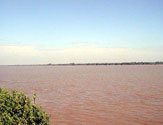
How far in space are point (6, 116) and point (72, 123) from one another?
214 inches

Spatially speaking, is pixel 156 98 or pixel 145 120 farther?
pixel 156 98

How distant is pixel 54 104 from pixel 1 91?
27.6 feet

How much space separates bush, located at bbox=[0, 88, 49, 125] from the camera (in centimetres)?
459

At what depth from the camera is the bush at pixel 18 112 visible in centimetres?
459

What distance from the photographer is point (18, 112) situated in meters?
4.88

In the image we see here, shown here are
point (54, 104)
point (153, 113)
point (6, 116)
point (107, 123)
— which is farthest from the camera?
point (54, 104)

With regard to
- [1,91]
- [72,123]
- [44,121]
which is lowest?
[72,123]

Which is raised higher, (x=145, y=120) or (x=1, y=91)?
(x=1, y=91)

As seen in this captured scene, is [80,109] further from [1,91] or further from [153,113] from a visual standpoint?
[1,91]

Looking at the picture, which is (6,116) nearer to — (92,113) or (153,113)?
(92,113)

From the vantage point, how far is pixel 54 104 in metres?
13.3

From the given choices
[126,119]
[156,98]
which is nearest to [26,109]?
[126,119]

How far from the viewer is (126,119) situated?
32.3ft

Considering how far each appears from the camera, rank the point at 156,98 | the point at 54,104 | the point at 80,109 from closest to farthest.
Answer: the point at 80,109 → the point at 54,104 → the point at 156,98
